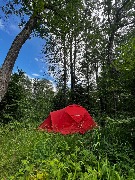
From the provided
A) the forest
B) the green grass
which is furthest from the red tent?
the green grass

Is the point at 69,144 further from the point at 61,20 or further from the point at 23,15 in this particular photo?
the point at 23,15

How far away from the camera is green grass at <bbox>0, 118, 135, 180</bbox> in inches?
194

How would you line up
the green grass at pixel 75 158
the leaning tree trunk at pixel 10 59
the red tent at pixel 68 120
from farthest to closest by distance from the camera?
the red tent at pixel 68 120 → the leaning tree trunk at pixel 10 59 → the green grass at pixel 75 158

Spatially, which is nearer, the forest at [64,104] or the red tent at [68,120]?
the forest at [64,104]

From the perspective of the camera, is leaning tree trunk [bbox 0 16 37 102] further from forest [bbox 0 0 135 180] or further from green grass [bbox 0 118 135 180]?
green grass [bbox 0 118 135 180]

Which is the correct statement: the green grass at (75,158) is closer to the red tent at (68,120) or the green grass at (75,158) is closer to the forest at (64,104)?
the forest at (64,104)

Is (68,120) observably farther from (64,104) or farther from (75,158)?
(64,104)

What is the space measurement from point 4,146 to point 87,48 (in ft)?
97.2

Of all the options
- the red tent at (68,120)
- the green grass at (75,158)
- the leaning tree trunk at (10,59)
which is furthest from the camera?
the red tent at (68,120)

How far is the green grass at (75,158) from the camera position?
194 inches

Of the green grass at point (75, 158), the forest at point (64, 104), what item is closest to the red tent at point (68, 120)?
the forest at point (64, 104)

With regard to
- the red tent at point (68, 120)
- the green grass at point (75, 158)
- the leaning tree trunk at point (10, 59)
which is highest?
the leaning tree trunk at point (10, 59)

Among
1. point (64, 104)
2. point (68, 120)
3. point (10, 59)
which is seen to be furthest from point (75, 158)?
point (64, 104)

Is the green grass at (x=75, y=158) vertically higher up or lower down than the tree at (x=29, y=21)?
lower down
